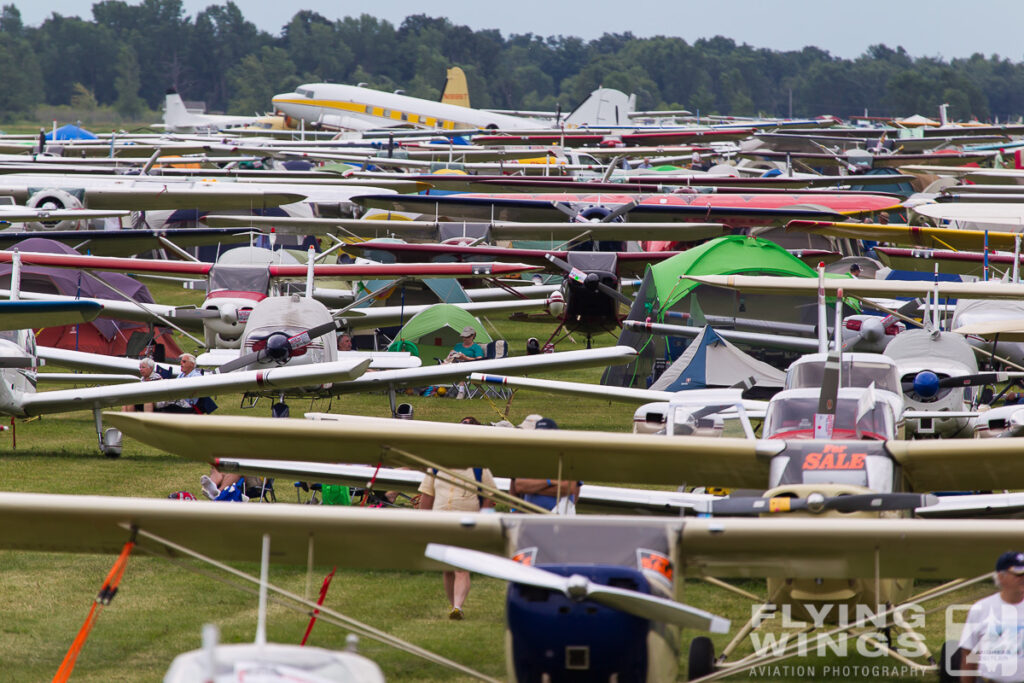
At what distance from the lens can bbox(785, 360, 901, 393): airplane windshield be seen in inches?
380

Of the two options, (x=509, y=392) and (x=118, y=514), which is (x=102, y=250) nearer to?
(x=509, y=392)

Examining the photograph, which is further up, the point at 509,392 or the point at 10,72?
the point at 10,72

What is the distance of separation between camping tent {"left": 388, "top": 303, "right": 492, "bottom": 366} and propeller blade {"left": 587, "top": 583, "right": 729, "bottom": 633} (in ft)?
45.1

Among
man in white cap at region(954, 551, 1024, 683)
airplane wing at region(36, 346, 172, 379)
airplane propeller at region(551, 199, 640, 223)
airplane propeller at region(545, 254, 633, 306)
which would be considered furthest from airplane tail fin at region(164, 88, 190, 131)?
man in white cap at region(954, 551, 1024, 683)

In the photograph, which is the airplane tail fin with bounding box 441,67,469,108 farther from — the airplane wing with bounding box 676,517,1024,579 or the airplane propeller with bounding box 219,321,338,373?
the airplane wing with bounding box 676,517,1024,579

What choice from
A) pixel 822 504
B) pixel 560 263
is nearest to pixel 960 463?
pixel 822 504

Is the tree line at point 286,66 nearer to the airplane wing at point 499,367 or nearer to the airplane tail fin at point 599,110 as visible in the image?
the airplane tail fin at point 599,110

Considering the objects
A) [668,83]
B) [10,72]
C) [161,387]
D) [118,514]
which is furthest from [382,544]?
[668,83]

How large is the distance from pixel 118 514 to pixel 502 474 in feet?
10.2

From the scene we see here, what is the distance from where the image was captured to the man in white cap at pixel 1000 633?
6203mm

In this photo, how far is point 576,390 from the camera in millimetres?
12688

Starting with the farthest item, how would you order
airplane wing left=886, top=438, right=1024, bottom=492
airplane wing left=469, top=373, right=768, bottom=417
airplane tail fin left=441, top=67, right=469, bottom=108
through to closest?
airplane tail fin left=441, top=67, right=469, bottom=108
airplane wing left=469, top=373, right=768, bottom=417
airplane wing left=886, top=438, right=1024, bottom=492

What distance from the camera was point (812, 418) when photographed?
8.87 metres

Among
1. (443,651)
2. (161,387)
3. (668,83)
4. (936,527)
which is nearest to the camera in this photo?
(936,527)
